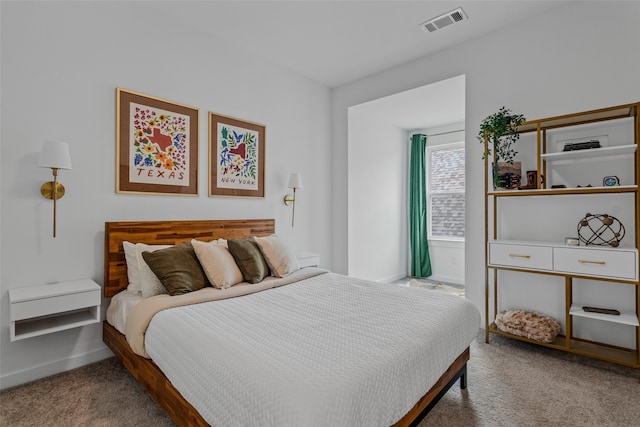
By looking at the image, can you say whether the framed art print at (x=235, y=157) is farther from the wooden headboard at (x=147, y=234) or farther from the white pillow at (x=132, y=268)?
the white pillow at (x=132, y=268)

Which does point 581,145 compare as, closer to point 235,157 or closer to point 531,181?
point 531,181

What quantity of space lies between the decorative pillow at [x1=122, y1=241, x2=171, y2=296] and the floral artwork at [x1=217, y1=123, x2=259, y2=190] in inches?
41.3

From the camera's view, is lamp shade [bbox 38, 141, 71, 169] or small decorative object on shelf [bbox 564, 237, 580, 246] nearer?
lamp shade [bbox 38, 141, 71, 169]

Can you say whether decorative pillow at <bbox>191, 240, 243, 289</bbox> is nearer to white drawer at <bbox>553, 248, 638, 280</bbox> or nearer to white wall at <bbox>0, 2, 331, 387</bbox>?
white wall at <bbox>0, 2, 331, 387</bbox>

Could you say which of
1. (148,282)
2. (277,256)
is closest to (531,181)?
(277,256)

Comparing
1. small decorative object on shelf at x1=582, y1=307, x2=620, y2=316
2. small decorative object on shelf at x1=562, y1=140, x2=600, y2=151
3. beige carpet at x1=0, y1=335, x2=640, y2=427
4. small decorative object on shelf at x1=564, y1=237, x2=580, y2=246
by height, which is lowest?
beige carpet at x1=0, y1=335, x2=640, y2=427

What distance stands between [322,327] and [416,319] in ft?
1.77

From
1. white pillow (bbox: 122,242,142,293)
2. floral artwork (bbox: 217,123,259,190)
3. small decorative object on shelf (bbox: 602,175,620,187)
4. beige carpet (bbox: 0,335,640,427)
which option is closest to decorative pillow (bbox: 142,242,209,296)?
white pillow (bbox: 122,242,142,293)

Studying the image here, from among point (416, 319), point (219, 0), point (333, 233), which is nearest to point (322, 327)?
point (416, 319)

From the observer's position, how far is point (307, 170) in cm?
431

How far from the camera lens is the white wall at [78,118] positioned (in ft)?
7.21

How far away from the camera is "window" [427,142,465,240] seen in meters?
5.26

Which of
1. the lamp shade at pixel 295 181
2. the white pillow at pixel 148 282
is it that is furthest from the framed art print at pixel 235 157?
the white pillow at pixel 148 282

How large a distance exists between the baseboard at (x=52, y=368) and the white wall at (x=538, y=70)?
3.39 metres
